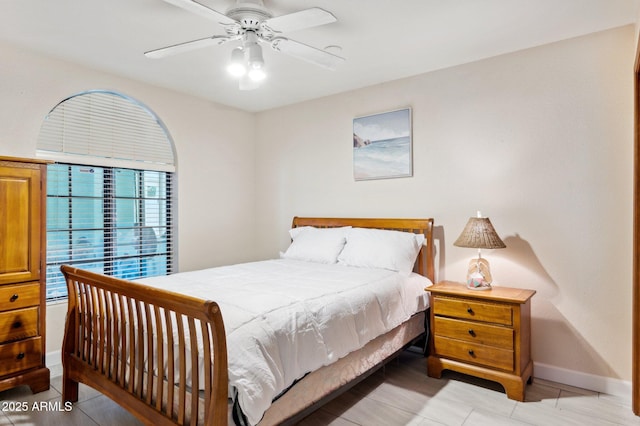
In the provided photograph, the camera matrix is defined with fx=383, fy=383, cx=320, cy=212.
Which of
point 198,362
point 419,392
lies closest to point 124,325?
point 198,362

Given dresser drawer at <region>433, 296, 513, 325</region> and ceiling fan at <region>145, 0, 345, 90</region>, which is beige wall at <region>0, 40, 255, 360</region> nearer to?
ceiling fan at <region>145, 0, 345, 90</region>

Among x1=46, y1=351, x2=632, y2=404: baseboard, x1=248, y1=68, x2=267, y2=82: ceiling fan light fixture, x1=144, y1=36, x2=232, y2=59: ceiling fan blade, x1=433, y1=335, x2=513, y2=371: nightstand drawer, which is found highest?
x1=144, y1=36, x2=232, y2=59: ceiling fan blade

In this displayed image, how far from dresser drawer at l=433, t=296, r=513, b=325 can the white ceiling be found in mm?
1893

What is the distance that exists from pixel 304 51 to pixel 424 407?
94.0 inches

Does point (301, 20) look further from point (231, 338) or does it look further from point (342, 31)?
point (231, 338)

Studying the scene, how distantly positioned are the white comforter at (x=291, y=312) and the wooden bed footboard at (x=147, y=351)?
0.44ft

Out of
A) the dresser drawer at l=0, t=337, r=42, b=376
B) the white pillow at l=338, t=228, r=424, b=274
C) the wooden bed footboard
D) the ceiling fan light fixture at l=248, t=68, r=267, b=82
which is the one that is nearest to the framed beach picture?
the white pillow at l=338, t=228, r=424, b=274

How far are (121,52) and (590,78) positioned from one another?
3.47 m

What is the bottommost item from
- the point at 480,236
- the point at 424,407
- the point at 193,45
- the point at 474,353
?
the point at 424,407

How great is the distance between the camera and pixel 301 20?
2.04 m

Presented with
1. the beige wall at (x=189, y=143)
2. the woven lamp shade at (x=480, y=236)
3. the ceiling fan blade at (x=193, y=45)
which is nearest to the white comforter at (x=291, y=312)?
the woven lamp shade at (x=480, y=236)

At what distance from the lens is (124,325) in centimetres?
204

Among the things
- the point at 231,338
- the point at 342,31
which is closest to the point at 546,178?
the point at 342,31

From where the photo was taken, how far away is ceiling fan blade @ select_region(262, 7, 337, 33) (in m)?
1.94
